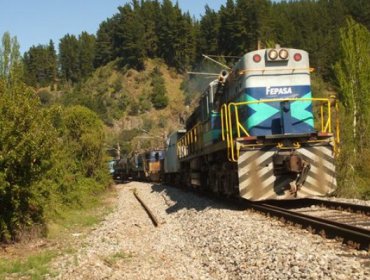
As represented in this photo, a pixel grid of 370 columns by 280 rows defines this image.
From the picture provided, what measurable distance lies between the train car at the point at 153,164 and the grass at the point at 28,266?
32.2 m

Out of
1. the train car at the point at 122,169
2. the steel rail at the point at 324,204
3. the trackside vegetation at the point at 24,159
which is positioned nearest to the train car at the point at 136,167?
the train car at the point at 122,169

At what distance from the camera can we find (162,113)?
10950 cm

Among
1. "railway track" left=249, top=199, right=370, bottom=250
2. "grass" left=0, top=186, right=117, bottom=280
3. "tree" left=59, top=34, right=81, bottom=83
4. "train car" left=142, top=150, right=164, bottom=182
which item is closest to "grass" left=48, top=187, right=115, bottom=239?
"grass" left=0, top=186, right=117, bottom=280

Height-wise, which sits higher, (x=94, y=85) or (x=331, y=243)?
(x=94, y=85)

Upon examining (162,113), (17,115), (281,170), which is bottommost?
(281,170)

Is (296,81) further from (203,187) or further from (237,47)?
(237,47)

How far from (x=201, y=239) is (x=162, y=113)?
328ft

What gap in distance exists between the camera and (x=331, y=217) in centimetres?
1052

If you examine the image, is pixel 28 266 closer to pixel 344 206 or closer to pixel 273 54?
pixel 344 206

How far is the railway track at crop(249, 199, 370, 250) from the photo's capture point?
7760 millimetres

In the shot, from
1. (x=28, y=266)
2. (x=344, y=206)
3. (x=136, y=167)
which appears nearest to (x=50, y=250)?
(x=28, y=266)

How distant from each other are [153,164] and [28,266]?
35399 mm

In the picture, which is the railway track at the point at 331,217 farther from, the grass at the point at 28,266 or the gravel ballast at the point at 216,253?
the grass at the point at 28,266

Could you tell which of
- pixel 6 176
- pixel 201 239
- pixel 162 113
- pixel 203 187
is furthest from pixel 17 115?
pixel 162 113
